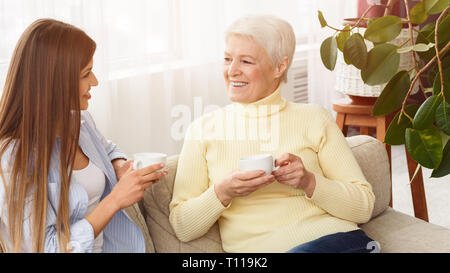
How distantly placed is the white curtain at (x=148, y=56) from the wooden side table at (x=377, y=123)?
2.33 feet

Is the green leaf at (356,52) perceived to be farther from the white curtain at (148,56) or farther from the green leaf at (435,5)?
the white curtain at (148,56)

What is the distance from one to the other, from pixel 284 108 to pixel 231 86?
18 centimetres

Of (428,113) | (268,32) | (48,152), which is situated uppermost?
(268,32)

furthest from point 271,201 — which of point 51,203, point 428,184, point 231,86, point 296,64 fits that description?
point 296,64

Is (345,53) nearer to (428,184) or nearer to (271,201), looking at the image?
(271,201)

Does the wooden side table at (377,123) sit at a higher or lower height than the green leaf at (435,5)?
lower

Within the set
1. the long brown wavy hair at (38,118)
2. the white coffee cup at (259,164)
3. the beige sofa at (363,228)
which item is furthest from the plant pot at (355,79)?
the long brown wavy hair at (38,118)

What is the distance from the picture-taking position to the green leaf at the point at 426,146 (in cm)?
114

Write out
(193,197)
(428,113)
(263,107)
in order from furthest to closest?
(263,107)
(193,197)
(428,113)

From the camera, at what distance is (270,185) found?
1.65 meters

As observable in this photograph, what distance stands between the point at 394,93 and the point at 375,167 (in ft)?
1.83

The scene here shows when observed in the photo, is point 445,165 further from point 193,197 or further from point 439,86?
point 193,197

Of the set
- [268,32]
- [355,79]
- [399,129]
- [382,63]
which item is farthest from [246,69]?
[355,79]

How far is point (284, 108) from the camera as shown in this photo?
1750mm
